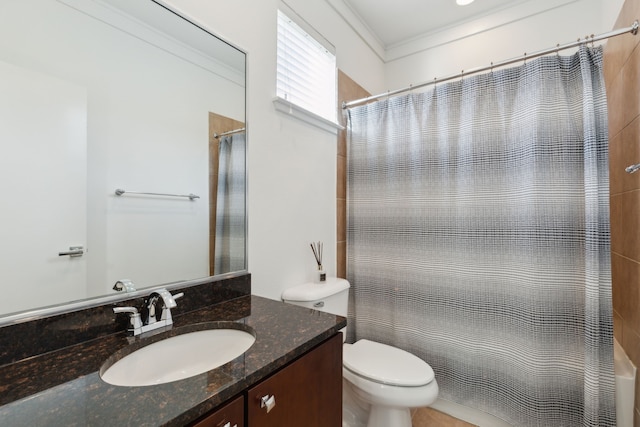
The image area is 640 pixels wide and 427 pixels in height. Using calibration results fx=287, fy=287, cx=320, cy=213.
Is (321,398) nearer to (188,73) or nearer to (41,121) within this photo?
(41,121)

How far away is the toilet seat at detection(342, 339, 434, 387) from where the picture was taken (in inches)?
50.6

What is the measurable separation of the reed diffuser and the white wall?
1.4 inches

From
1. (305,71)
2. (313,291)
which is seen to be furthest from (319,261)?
(305,71)

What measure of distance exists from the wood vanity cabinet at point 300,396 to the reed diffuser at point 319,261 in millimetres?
692

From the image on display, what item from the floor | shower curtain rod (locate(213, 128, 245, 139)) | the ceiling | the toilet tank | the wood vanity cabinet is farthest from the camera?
the ceiling

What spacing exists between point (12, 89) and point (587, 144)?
80.0 inches

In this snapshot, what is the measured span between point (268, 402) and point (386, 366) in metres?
0.89

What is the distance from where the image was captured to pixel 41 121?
780 millimetres

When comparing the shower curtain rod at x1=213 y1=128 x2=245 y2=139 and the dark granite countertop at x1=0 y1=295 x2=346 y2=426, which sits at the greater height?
the shower curtain rod at x1=213 y1=128 x2=245 y2=139

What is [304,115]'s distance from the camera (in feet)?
5.35

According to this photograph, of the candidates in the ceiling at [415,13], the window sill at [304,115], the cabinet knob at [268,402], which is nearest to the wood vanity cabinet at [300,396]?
the cabinet knob at [268,402]

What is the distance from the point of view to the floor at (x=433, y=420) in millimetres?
1623

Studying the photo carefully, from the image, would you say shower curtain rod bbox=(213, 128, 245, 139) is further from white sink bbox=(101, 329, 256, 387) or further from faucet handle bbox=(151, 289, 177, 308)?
white sink bbox=(101, 329, 256, 387)

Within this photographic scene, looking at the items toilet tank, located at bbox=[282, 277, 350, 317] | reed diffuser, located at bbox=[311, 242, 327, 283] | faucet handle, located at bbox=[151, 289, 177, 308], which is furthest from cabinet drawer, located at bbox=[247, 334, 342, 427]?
reed diffuser, located at bbox=[311, 242, 327, 283]
